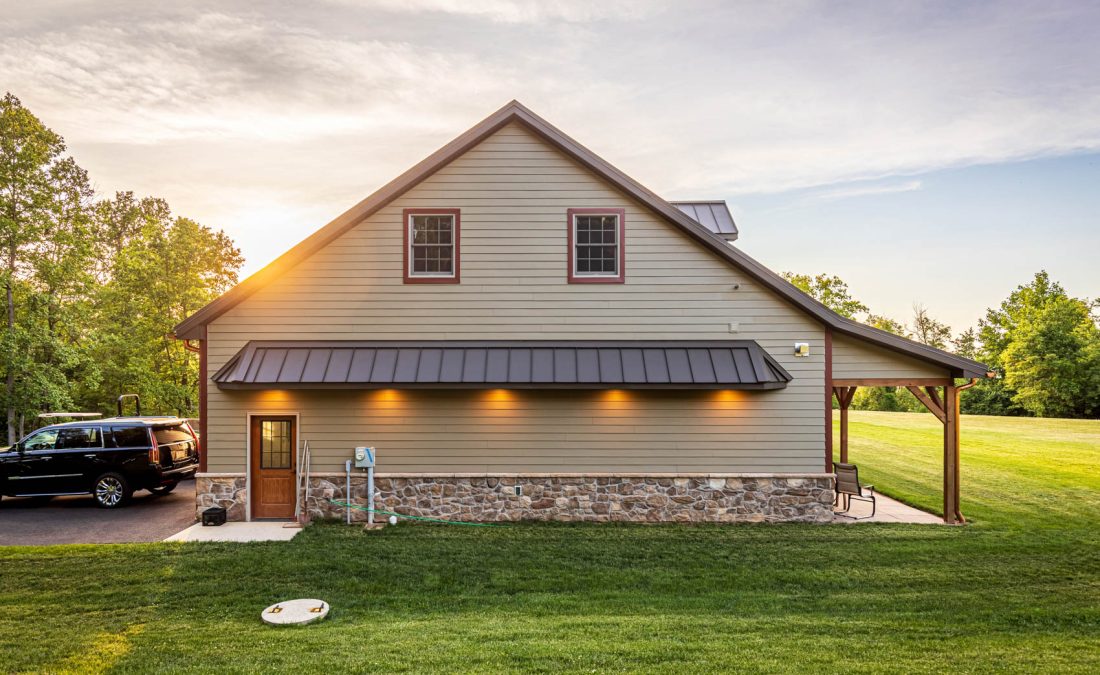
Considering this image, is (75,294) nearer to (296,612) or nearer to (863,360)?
(296,612)

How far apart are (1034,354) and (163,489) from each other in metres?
52.6

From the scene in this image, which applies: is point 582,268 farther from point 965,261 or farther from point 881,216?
point 965,261

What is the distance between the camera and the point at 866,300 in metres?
43.6

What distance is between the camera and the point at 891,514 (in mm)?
10992

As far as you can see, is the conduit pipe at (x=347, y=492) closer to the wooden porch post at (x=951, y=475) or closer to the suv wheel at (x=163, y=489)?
the suv wheel at (x=163, y=489)

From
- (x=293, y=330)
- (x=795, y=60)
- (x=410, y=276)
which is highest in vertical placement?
(x=795, y=60)

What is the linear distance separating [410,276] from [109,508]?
8.37 metres

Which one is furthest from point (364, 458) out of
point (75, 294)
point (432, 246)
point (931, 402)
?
point (75, 294)

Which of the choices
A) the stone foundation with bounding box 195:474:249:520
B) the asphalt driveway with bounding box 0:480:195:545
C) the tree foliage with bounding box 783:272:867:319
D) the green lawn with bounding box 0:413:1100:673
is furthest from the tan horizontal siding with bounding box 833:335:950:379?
the tree foliage with bounding box 783:272:867:319

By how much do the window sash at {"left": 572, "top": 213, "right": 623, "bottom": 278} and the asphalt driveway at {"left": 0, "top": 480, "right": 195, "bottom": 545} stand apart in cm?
919

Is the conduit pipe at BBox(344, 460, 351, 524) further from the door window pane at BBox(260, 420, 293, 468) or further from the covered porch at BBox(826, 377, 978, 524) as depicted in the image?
the covered porch at BBox(826, 377, 978, 524)

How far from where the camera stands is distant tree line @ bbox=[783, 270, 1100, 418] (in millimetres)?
37875

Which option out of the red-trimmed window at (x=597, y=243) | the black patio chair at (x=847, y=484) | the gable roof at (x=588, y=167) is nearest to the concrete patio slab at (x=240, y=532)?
the gable roof at (x=588, y=167)

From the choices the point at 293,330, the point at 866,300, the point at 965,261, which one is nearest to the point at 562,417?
the point at 293,330
